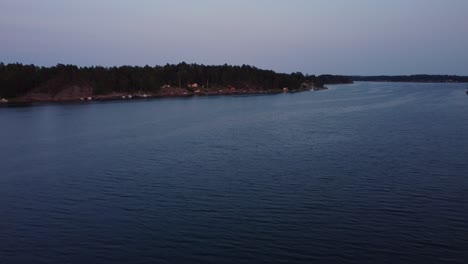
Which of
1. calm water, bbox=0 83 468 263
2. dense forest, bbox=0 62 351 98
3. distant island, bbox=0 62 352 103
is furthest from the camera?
dense forest, bbox=0 62 351 98

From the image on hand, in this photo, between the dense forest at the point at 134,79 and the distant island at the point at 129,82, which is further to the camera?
the dense forest at the point at 134,79

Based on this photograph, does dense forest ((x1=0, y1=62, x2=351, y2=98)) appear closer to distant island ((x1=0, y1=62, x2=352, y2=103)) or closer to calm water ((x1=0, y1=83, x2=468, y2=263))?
distant island ((x1=0, y1=62, x2=352, y2=103))

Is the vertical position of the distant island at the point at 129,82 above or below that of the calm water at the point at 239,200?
above

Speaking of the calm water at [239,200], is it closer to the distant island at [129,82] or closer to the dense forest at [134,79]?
the distant island at [129,82]

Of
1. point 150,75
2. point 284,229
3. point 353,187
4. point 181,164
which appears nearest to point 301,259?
point 284,229

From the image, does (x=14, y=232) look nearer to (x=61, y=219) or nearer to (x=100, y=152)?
(x=61, y=219)

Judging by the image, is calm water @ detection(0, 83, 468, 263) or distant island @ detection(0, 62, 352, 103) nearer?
calm water @ detection(0, 83, 468, 263)

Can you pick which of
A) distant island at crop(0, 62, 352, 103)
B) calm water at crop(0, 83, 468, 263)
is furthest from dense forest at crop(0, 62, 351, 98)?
calm water at crop(0, 83, 468, 263)

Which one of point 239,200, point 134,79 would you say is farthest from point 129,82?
point 239,200

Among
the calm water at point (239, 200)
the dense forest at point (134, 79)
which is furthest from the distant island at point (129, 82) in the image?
the calm water at point (239, 200)
